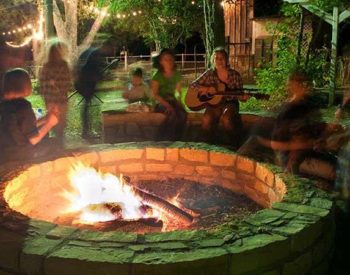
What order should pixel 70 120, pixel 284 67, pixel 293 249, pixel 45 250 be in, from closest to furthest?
pixel 45 250, pixel 293 249, pixel 70 120, pixel 284 67

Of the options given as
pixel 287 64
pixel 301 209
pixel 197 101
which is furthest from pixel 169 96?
pixel 287 64

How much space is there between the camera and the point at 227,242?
10.2ft

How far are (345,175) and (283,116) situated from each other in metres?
1.04

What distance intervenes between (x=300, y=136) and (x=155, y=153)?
2.07 meters

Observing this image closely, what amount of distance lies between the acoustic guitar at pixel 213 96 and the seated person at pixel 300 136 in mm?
1676

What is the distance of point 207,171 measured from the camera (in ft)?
19.6

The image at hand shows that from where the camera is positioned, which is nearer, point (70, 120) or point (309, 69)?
point (70, 120)

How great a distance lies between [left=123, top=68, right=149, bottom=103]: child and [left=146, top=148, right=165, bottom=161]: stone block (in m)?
2.75

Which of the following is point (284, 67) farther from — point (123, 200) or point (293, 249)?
point (293, 249)

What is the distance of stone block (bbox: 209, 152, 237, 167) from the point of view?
570 cm

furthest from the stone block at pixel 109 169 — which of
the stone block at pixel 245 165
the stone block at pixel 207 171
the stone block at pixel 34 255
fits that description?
the stone block at pixel 34 255

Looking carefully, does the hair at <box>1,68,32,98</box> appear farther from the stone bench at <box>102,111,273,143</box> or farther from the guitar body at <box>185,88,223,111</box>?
the guitar body at <box>185,88,223,111</box>

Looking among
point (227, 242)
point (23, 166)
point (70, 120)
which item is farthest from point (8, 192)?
point (70, 120)

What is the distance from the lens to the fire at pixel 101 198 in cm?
462
